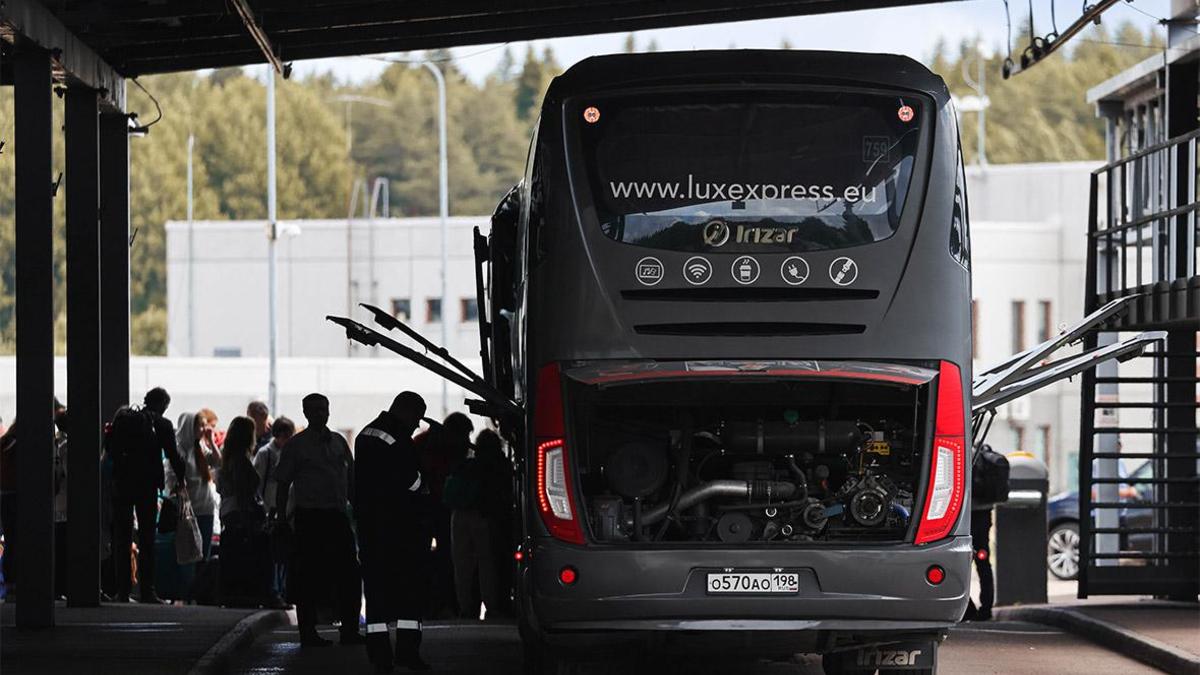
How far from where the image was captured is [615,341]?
11.4 metres

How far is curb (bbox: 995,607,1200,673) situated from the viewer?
48.3 ft

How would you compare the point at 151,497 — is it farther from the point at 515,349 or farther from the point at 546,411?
the point at 546,411

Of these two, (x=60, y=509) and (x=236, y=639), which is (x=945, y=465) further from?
(x=60, y=509)

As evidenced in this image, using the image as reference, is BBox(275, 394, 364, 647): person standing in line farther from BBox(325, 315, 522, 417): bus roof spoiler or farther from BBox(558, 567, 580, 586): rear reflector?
BBox(558, 567, 580, 586): rear reflector

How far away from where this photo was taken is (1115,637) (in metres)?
16.5

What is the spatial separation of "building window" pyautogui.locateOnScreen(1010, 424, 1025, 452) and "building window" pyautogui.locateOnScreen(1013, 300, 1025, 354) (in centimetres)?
232

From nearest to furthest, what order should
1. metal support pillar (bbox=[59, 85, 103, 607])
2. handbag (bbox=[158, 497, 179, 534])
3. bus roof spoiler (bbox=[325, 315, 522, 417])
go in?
bus roof spoiler (bbox=[325, 315, 522, 417])
metal support pillar (bbox=[59, 85, 103, 607])
handbag (bbox=[158, 497, 179, 534])

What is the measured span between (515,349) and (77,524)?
16.0 feet

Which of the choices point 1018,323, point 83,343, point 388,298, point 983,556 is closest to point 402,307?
point 388,298

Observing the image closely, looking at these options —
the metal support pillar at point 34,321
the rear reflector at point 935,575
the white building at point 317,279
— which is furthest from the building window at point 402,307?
the rear reflector at point 935,575

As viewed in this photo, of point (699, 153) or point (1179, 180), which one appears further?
point (1179, 180)

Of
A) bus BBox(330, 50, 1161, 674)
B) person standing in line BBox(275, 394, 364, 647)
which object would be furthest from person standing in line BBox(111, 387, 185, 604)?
bus BBox(330, 50, 1161, 674)

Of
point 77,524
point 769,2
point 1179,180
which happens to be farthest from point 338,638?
point 1179,180

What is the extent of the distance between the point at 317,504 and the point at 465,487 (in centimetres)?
270
